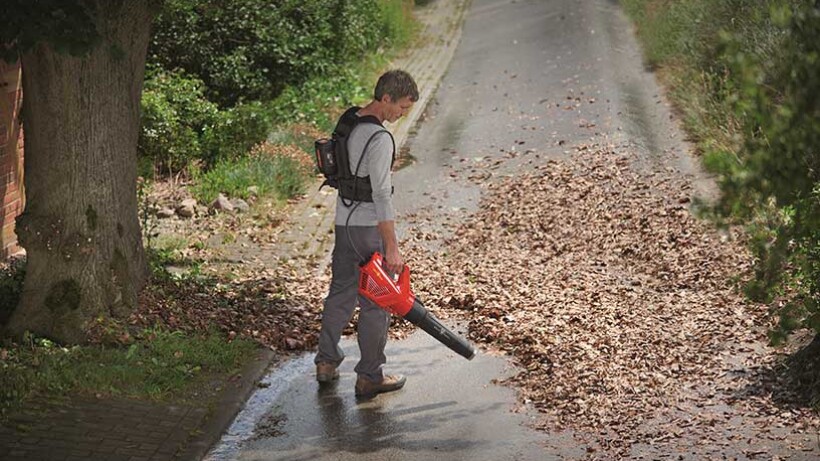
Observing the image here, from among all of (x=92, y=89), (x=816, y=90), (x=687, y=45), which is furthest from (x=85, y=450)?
(x=687, y=45)

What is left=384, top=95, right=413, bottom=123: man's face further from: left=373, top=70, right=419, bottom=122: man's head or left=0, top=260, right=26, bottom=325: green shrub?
left=0, top=260, right=26, bottom=325: green shrub

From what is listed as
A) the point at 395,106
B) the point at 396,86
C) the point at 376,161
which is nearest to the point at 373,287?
the point at 376,161

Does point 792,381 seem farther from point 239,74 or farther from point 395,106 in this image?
point 239,74

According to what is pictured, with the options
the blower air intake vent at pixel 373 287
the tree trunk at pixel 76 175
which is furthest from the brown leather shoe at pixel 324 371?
the tree trunk at pixel 76 175

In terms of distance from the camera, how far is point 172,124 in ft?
56.1

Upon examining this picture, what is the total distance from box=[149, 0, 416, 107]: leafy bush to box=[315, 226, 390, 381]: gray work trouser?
1124 cm

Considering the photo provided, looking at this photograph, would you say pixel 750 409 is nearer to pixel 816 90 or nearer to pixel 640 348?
pixel 640 348

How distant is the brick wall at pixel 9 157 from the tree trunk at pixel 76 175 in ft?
10.3

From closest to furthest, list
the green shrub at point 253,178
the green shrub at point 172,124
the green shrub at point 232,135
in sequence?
the green shrub at point 253,178, the green shrub at point 172,124, the green shrub at point 232,135

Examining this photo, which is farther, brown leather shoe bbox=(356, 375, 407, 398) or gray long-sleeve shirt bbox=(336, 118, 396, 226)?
brown leather shoe bbox=(356, 375, 407, 398)

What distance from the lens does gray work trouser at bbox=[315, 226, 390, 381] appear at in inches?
348

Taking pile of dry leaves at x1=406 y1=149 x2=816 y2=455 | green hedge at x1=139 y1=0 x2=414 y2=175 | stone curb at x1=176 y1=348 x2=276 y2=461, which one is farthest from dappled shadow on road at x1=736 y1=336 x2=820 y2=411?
green hedge at x1=139 y1=0 x2=414 y2=175

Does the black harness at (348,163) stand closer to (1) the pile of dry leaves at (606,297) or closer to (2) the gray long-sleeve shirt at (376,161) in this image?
(2) the gray long-sleeve shirt at (376,161)

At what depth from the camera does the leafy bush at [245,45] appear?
2048 centimetres
